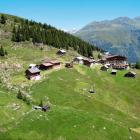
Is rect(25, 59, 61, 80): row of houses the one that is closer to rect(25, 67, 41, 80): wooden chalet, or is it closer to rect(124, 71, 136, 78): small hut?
rect(25, 67, 41, 80): wooden chalet

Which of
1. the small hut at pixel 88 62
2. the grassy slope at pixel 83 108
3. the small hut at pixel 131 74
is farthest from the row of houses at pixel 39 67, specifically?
the small hut at pixel 131 74

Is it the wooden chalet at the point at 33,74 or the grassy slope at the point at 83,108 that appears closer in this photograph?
the grassy slope at the point at 83,108

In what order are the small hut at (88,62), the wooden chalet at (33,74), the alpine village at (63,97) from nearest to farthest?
1. the alpine village at (63,97)
2. the wooden chalet at (33,74)
3. the small hut at (88,62)

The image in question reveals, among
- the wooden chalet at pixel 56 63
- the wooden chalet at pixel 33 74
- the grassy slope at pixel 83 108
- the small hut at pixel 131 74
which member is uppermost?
the wooden chalet at pixel 56 63

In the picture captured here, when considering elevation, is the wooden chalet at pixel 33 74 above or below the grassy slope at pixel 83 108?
above

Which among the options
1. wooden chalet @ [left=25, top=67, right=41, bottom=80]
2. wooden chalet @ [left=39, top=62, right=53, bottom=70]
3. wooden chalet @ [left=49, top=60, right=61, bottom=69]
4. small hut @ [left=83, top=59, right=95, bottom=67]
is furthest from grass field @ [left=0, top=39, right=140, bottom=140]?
wooden chalet @ [left=49, top=60, right=61, bottom=69]

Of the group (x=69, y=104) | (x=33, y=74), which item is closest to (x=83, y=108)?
(x=69, y=104)

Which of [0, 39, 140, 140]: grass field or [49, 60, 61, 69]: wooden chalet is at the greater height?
[49, 60, 61, 69]: wooden chalet

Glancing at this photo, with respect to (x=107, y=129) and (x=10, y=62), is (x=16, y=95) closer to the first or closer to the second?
(x=107, y=129)

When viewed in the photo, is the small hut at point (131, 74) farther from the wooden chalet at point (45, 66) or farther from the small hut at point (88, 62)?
the wooden chalet at point (45, 66)

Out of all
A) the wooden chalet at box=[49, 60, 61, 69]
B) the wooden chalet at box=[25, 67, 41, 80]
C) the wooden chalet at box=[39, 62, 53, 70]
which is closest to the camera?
the wooden chalet at box=[25, 67, 41, 80]
